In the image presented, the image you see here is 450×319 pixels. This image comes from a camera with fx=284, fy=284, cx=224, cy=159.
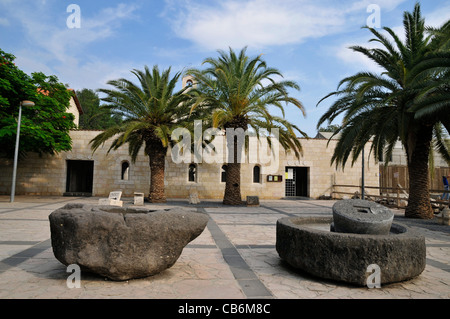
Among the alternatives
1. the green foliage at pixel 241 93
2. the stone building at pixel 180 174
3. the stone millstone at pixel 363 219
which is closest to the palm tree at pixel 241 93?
the green foliage at pixel 241 93

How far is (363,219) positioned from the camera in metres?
4.30

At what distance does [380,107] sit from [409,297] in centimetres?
951

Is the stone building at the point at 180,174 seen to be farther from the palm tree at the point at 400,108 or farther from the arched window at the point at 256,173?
the palm tree at the point at 400,108

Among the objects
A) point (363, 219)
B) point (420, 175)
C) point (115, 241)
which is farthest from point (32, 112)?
point (420, 175)

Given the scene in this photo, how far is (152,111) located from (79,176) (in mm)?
13569

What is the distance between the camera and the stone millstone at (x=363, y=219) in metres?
4.27

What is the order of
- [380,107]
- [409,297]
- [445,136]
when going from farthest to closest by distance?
[445,136], [380,107], [409,297]

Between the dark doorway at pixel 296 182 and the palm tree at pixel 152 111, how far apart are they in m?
10.4

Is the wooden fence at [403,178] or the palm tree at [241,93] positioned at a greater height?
the palm tree at [241,93]

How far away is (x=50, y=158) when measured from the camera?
59.9 feet

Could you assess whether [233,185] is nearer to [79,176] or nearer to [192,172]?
[192,172]
